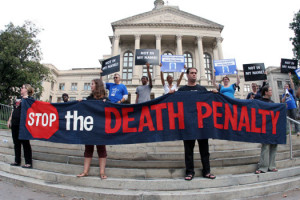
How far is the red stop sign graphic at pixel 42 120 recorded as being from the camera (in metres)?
4.31

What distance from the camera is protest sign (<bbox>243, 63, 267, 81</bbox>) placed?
26.6ft

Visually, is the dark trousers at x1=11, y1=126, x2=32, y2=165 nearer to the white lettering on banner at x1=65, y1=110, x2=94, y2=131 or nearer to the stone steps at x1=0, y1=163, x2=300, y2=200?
the stone steps at x1=0, y1=163, x2=300, y2=200

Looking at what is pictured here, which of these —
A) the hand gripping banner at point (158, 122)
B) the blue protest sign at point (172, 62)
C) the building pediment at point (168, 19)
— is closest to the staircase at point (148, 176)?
the hand gripping banner at point (158, 122)

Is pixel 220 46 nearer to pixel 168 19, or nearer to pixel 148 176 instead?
pixel 168 19

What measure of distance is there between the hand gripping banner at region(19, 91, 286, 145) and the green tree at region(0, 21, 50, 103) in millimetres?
17579

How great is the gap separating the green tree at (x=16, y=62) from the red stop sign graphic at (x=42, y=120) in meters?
16.9

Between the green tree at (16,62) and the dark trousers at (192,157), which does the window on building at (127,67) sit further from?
the dark trousers at (192,157)

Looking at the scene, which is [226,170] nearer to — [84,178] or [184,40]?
[84,178]

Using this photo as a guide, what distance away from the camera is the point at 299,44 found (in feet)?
97.1

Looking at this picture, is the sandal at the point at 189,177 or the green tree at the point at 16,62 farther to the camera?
the green tree at the point at 16,62

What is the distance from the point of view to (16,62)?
59.5ft

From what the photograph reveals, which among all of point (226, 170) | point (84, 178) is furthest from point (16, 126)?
point (226, 170)

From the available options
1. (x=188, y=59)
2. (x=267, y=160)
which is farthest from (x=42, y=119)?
(x=188, y=59)

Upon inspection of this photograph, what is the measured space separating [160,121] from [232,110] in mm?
1743
